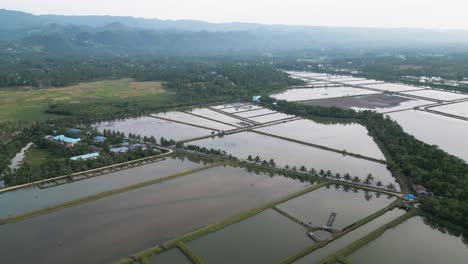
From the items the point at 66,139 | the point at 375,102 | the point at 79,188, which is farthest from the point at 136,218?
the point at 375,102

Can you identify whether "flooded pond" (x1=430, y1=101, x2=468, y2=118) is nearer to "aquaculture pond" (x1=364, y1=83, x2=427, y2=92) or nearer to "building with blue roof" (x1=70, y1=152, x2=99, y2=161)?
"aquaculture pond" (x1=364, y1=83, x2=427, y2=92)

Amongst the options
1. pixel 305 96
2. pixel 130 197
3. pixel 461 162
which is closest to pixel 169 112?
pixel 305 96

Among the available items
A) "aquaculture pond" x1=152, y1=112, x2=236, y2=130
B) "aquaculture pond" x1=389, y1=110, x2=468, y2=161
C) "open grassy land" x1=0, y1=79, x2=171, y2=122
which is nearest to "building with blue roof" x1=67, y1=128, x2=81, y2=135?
"open grassy land" x1=0, y1=79, x2=171, y2=122

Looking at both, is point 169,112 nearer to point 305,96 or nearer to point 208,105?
point 208,105

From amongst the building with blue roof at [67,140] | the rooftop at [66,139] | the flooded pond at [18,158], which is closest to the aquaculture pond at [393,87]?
the rooftop at [66,139]

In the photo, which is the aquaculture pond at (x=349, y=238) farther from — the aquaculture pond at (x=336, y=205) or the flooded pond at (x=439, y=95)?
the flooded pond at (x=439, y=95)

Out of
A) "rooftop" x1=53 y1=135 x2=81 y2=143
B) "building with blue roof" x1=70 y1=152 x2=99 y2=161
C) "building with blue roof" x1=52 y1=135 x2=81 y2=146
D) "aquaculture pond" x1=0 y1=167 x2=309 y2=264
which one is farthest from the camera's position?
"rooftop" x1=53 y1=135 x2=81 y2=143

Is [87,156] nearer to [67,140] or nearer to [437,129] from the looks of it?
[67,140]
